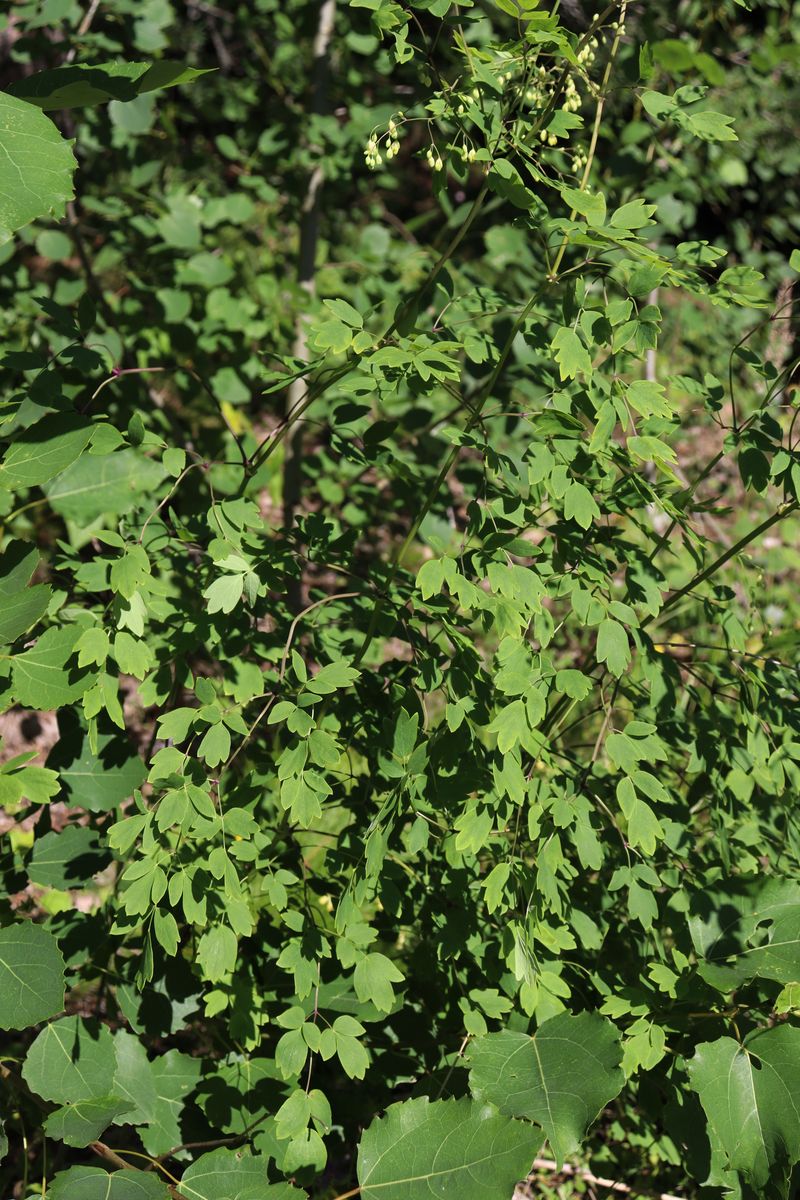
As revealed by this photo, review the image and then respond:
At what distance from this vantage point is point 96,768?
1.80 m

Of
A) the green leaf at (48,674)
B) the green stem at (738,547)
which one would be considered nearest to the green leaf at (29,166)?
the green leaf at (48,674)

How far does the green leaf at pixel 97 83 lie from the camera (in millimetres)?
1243

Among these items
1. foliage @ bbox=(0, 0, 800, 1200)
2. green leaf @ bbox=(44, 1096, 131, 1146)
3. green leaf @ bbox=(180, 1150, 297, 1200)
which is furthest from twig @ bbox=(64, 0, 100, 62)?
green leaf @ bbox=(180, 1150, 297, 1200)

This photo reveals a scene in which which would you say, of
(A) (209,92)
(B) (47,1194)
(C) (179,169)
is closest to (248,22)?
(A) (209,92)

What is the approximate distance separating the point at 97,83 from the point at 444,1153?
152cm

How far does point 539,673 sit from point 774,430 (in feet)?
1.75

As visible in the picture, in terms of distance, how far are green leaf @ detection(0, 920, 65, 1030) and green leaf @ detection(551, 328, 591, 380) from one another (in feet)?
3.63

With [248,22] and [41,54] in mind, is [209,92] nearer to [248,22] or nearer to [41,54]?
[248,22]

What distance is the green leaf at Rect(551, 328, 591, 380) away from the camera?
134 cm

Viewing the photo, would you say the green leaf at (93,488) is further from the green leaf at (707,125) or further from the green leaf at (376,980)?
the green leaf at (707,125)

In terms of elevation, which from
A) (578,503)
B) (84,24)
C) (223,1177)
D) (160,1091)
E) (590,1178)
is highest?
(84,24)

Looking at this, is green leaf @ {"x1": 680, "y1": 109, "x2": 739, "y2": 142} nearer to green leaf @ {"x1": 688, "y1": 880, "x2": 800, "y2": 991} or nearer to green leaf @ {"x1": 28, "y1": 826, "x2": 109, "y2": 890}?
green leaf @ {"x1": 688, "y1": 880, "x2": 800, "y2": 991}

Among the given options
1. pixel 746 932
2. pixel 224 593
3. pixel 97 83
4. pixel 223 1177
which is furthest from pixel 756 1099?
pixel 97 83

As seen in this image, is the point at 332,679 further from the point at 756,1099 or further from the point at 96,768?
the point at 756,1099
